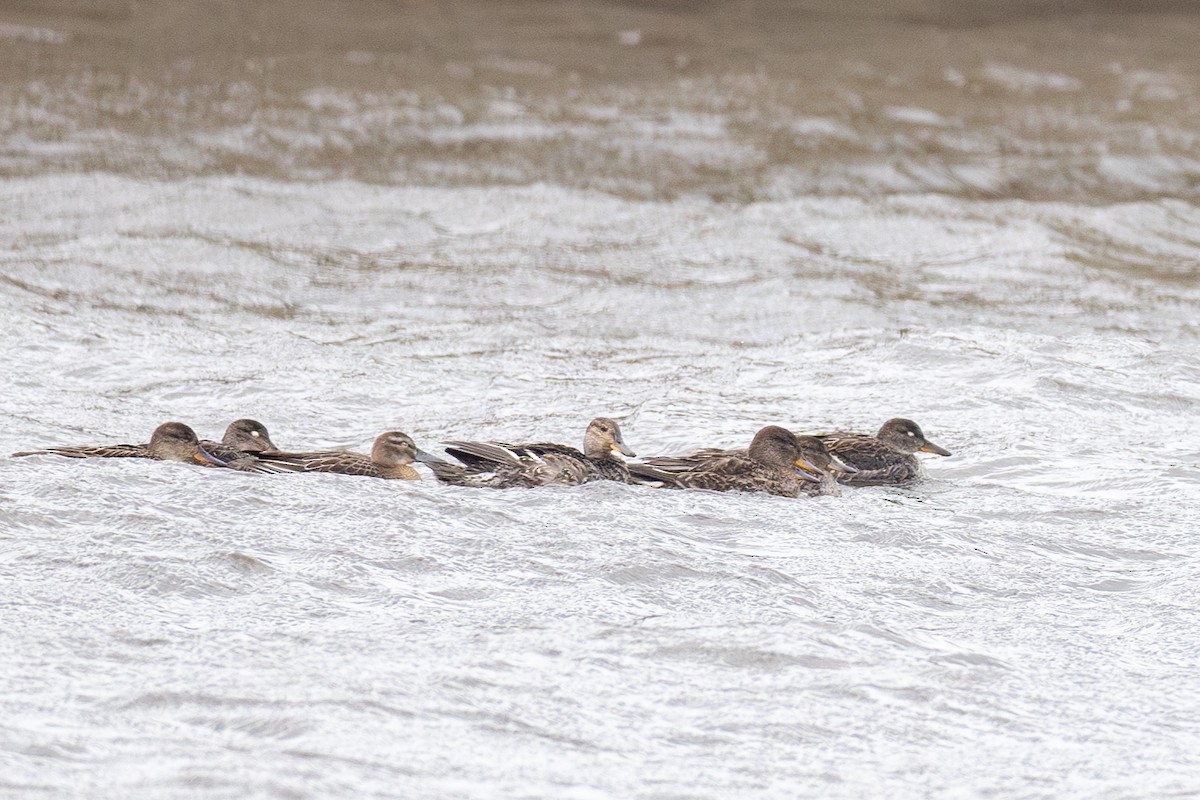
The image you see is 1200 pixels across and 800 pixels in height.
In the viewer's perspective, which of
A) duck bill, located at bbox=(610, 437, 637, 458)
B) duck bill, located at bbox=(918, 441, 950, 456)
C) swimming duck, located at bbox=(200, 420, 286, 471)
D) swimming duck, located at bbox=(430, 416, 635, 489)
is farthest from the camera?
duck bill, located at bbox=(918, 441, 950, 456)

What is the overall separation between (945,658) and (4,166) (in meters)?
12.5

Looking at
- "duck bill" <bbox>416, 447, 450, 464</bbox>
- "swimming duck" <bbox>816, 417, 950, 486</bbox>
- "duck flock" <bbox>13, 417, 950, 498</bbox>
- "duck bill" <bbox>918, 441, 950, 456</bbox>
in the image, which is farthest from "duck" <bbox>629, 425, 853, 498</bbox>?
"duck bill" <bbox>416, 447, 450, 464</bbox>

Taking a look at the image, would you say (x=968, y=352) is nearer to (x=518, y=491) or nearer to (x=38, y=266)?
(x=518, y=491)

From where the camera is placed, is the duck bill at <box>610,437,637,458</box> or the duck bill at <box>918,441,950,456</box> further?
the duck bill at <box>918,441,950,456</box>

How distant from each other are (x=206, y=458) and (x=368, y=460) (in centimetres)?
74

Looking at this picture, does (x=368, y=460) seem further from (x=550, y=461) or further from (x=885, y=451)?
(x=885, y=451)

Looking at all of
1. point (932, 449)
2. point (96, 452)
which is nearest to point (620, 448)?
point (932, 449)

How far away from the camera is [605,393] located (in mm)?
11211

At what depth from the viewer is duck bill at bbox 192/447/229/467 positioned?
849 centimetres

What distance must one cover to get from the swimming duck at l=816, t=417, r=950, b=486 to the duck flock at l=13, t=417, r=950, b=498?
0.03ft

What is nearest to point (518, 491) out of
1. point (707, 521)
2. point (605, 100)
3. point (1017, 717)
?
point (707, 521)

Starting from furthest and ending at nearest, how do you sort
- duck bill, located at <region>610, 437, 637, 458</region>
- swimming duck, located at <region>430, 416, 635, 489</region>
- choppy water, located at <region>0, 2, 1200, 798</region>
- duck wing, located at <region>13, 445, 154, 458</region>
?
duck bill, located at <region>610, 437, 637, 458</region>, swimming duck, located at <region>430, 416, 635, 489</region>, duck wing, located at <region>13, 445, 154, 458</region>, choppy water, located at <region>0, 2, 1200, 798</region>

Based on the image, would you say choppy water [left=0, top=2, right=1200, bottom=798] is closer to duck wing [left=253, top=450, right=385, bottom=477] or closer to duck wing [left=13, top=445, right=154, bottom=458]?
duck wing [left=13, top=445, right=154, bottom=458]

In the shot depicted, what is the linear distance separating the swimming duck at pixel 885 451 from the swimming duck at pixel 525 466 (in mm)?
1354
